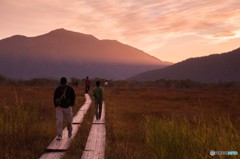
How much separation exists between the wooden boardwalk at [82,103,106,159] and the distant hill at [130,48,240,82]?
144m

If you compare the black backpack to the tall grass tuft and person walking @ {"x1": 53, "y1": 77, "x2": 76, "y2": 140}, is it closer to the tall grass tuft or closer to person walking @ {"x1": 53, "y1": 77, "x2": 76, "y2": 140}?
person walking @ {"x1": 53, "y1": 77, "x2": 76, "y2": 140}

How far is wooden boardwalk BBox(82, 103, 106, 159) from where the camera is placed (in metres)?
8.11

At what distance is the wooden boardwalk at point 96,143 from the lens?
319 inches

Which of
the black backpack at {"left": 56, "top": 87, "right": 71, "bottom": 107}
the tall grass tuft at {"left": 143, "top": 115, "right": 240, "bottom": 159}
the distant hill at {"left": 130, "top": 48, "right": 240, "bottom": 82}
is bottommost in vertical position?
the tall grass tuft at {"left": 143, "top": 115, "right": 240, "bottom": 159}

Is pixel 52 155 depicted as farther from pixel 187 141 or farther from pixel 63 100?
pixel 187 141

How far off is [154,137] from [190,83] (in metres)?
97.6

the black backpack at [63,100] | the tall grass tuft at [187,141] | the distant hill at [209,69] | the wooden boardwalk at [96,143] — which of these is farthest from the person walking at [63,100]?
the distant hill at [209,69]

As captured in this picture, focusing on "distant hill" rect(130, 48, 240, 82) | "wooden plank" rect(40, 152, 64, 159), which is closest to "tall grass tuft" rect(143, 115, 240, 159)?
"wooden plank" rect(40, 152, 64, 159)

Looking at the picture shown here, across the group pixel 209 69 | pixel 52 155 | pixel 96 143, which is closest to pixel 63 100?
pixel 96 143

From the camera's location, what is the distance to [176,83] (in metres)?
101

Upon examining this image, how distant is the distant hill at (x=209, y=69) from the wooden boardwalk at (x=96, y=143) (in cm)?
14400

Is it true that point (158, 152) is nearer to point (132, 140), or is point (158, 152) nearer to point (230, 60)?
point (132, 140)

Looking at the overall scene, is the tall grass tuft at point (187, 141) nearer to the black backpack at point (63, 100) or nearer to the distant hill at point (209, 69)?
the black backpack at point (63, 100)

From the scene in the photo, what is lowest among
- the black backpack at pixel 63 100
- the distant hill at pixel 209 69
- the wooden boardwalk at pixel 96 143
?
the wooden boardwalk at pixel 96 143
